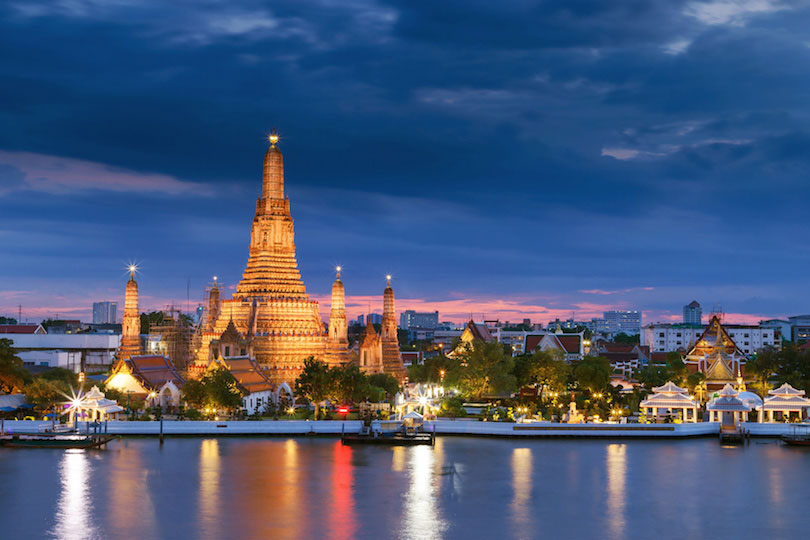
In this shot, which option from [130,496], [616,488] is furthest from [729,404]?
[130,496]

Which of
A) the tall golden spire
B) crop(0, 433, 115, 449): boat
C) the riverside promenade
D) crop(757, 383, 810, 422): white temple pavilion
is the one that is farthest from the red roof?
crop(757, 383, 810, 422): white temple pavilion

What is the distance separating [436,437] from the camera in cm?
6812

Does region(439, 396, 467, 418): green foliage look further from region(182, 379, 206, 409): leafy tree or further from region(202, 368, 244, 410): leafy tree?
region(182, 379, 206, 409): leafy tree

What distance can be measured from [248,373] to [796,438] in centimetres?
4018

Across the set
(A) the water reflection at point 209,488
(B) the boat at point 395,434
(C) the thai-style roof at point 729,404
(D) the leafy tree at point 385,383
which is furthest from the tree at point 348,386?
(C) the thai-style roof at point 729,404

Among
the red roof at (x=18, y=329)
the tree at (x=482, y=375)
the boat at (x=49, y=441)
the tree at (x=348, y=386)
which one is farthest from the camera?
the red roof at (x=18, y=329)

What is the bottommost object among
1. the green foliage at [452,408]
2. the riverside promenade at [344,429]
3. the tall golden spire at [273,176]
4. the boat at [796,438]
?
the boat at [796,438]

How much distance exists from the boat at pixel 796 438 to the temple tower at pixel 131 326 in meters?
56.3

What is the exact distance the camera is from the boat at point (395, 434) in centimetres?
6469


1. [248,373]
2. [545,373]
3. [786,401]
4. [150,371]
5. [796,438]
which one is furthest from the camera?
[545,373]

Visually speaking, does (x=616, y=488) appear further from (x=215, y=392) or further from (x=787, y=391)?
(x=215, y=392)

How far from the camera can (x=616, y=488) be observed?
4969cm

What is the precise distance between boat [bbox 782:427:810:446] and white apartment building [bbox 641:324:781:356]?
96.7 m

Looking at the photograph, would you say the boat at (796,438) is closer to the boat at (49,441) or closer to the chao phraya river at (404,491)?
the chao phraya river at (404,491)
